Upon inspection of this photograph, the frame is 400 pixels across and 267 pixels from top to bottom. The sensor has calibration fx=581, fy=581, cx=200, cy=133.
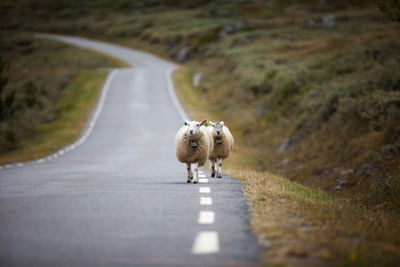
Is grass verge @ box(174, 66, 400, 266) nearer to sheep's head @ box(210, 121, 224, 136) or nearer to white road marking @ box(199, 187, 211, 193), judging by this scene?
white road marking @ box(199, 187, 211, 193)

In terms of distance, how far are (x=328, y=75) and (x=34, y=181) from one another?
23.7 meters

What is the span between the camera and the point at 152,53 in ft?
265

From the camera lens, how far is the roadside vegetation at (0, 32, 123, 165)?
104 ft

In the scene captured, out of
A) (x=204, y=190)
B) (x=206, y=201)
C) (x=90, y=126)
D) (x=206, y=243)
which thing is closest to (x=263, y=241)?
(x=206, y=243)

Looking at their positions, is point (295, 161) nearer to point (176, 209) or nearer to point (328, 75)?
point (328, 75)

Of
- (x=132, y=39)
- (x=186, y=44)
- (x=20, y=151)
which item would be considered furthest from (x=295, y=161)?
(x=132, y=39)

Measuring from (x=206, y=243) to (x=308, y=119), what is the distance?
2158cm

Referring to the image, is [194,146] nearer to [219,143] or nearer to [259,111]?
[219,143]

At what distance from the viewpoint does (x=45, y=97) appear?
47000 millimetres

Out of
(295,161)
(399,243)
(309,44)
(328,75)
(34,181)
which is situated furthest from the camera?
(309,44)

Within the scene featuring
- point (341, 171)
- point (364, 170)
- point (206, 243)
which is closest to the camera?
point (206, 243)

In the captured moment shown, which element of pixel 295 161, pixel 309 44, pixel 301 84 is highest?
pixel 309 44

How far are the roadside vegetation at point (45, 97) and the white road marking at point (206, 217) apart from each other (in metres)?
17.0

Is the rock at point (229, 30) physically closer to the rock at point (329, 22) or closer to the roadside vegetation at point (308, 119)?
the roadside vegetation at point (308, 119)
